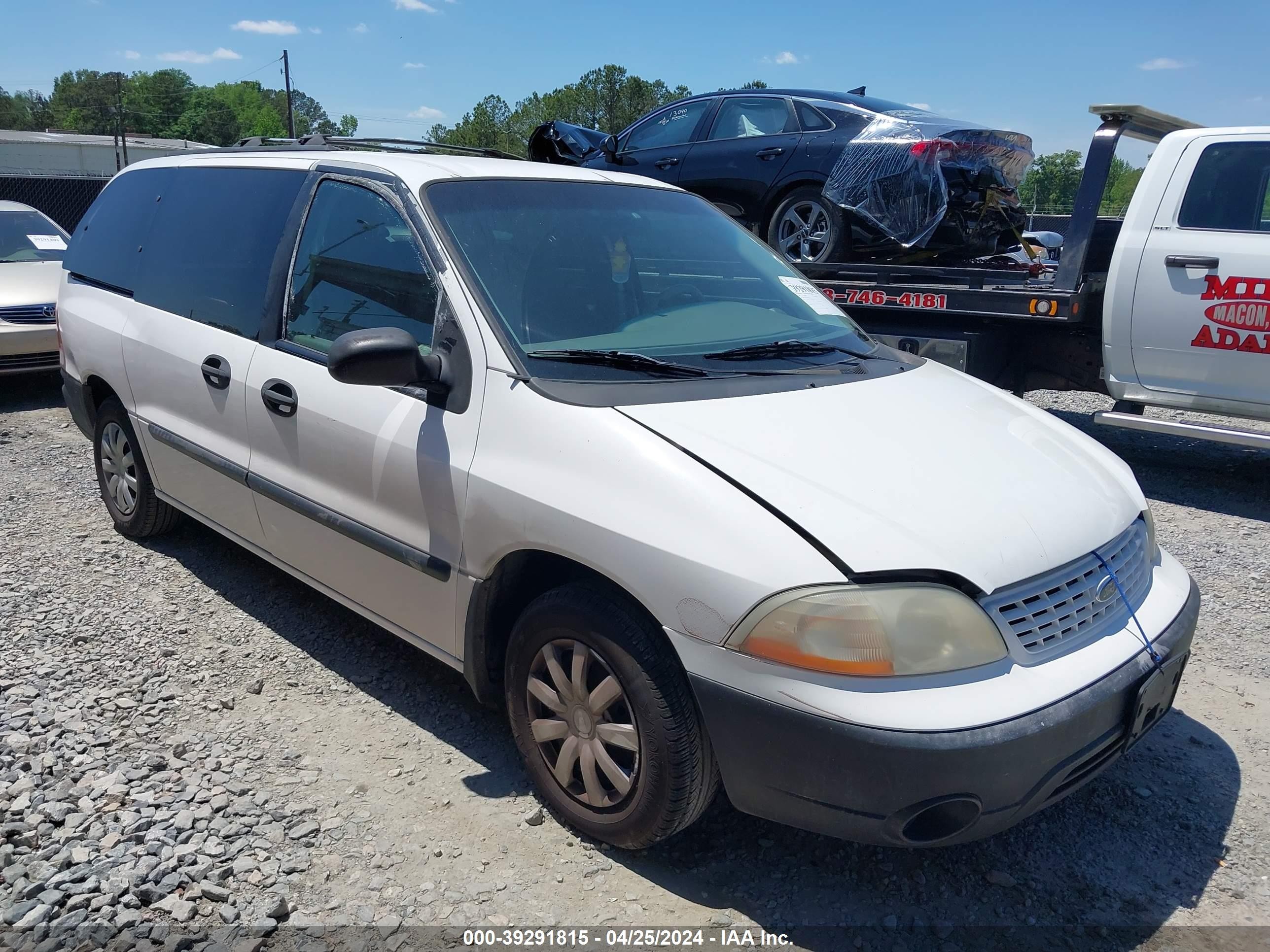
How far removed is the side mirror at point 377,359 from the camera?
8.92 feet

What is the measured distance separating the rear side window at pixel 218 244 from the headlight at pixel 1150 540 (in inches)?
121

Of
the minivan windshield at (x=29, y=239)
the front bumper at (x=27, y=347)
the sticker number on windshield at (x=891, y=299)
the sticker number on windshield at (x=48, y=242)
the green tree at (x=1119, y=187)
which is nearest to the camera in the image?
the green tree at (x=1119, y=187)

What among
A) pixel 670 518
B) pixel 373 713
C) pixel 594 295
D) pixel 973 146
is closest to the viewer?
pixel 670 518

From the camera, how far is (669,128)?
884 centimetres

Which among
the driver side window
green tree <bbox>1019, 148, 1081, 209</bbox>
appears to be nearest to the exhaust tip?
the driver side window

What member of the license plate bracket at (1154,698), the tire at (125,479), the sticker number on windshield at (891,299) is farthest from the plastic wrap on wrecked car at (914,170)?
the tire at (125,479)

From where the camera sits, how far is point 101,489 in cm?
520

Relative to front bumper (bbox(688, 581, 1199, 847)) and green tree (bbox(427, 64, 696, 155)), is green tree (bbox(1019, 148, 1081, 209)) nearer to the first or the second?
front bumper (bbox(688, 581, 1199, 847))

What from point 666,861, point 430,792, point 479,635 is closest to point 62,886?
point 430,792

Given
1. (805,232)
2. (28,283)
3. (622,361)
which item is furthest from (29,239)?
(622,361)

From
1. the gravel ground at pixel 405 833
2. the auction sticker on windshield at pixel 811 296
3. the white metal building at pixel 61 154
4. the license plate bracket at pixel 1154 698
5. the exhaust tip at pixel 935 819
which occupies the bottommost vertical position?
the gravel ground at pixel 405 833

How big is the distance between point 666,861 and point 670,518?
104 cm

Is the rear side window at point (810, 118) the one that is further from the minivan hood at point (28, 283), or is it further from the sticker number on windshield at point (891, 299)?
the minivan hood at point (28, 283)

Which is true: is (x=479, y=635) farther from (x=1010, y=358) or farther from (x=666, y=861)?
(x=1010, y=358)
